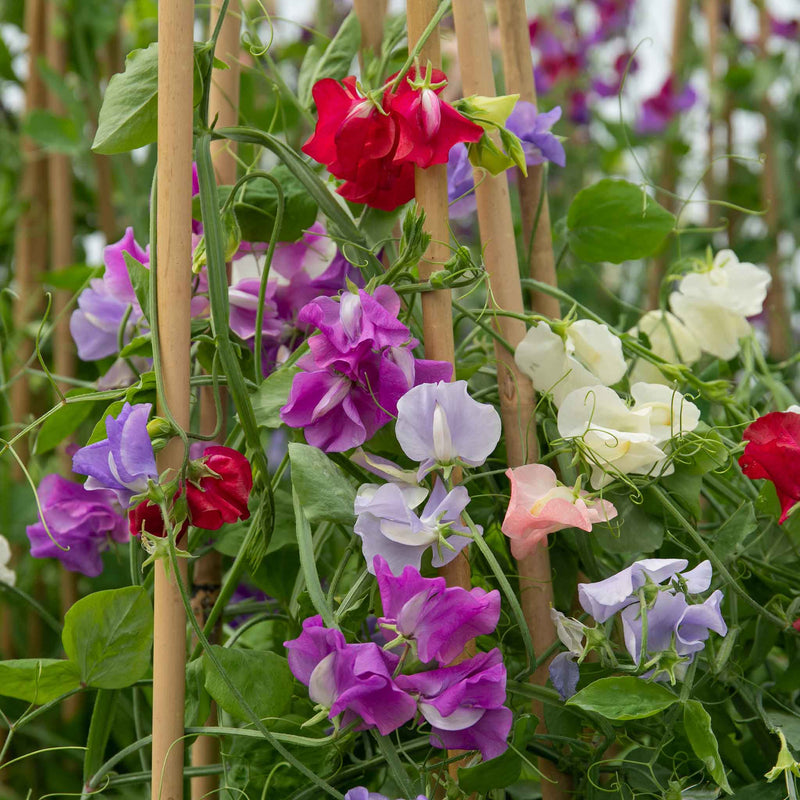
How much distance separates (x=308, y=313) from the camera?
0.54m

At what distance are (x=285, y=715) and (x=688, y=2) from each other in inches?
62.2

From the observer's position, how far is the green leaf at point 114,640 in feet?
1.87

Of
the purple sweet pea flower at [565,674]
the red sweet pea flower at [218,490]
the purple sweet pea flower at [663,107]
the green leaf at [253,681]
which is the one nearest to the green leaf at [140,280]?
the red sweet pea flower at [218,490]

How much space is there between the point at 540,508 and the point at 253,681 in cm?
19

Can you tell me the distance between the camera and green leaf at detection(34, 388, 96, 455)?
717 millimetres

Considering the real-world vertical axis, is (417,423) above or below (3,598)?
above

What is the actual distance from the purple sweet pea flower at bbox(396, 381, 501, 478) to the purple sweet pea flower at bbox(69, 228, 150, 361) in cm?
25

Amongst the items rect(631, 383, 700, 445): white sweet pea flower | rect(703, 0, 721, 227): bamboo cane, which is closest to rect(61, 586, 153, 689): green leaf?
rect(631, 383, 700, 445): white sweet pea flower

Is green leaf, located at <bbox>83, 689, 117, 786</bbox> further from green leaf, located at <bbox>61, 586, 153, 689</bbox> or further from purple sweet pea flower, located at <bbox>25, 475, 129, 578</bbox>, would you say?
purple sweet pea flower, located at <bbox>25, 475, 129, 578</bbox>

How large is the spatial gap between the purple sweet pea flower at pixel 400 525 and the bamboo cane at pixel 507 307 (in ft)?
0.30

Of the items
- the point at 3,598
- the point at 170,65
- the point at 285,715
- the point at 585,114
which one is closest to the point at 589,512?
the point at 285,715

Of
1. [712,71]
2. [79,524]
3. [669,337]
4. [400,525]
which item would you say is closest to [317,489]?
[400,525]

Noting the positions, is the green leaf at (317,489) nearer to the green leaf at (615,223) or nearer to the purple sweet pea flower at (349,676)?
the purple sweet pea flower at (349,676)

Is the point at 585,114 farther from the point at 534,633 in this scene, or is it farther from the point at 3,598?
the point at 534,633
